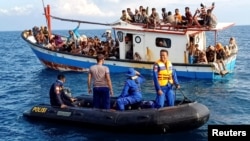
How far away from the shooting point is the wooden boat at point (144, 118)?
12.3 meters

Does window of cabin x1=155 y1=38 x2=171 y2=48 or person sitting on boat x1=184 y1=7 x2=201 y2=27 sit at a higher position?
person sitting on boat x1=184 y1=7 x2=201 y2=27

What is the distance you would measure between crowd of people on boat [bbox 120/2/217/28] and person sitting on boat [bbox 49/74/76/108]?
9.26 metres

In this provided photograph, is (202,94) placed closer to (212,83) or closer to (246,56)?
(212,83)

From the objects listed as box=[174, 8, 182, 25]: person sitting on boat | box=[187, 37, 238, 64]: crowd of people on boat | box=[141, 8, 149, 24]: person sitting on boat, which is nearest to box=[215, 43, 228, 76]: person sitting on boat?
box=[187, 37, 238, 64]: crowd of people on boat

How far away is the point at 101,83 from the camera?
13.1 m

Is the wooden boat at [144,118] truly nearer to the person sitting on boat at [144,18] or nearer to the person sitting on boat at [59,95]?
the person sitting on boat at [59,95]

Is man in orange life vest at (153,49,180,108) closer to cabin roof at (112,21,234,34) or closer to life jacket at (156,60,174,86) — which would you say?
life jacket at (156,60,174,86)

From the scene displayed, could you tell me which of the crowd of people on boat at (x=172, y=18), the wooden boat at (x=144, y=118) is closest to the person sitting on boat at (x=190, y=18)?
the crowd of people on boat at (x=172, y=18)

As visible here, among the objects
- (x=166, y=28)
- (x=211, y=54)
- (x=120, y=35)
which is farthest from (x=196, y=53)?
(x=120, y=35)

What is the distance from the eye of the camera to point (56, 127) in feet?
45.4

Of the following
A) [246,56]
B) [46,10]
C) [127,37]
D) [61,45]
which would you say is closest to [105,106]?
[127,37]

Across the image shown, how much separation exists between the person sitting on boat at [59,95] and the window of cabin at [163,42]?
29.7 ft

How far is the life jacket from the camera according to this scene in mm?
12456

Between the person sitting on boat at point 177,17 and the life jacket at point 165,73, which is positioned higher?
the person sitting on boat at point 177,17
